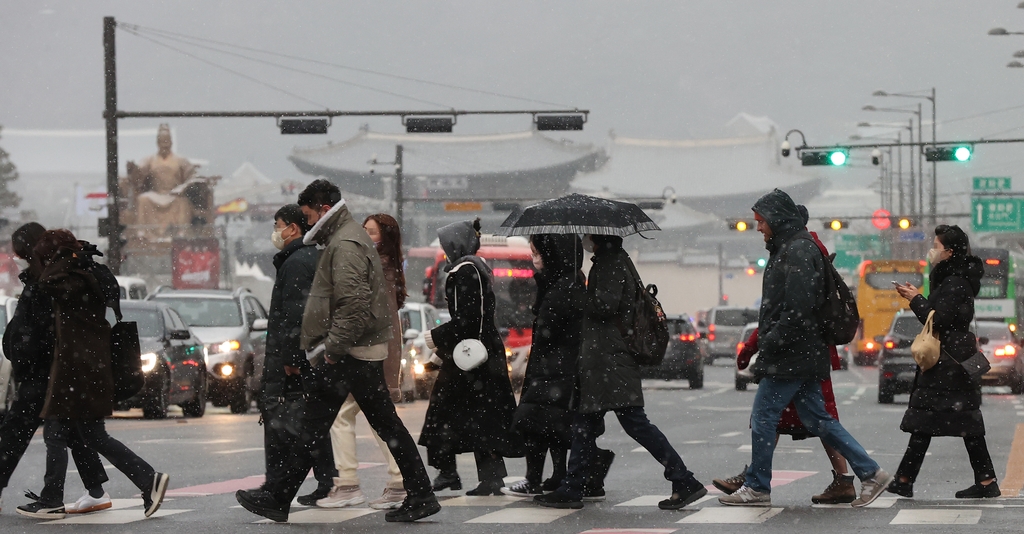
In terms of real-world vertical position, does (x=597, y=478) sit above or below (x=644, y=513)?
above

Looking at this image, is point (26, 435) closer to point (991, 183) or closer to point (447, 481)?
point (447, 481)

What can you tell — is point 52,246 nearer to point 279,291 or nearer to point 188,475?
point 279,291

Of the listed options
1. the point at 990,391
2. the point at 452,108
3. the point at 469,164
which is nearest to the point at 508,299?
A: the point at 452,108

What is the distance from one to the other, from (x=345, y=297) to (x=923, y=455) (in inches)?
136

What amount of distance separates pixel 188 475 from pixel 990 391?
71.2ft

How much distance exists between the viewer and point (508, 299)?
106 feet

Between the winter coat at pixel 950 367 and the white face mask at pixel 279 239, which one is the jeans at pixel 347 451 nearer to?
the white face mask at pixel 279 239

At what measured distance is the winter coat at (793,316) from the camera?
836cm

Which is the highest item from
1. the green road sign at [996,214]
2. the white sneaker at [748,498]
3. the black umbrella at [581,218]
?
the green road sign at [996,214]

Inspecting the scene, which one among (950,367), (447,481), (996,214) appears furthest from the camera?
(996,214)

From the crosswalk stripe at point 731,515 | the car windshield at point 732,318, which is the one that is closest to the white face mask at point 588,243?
the crosswalk stripe at point 731,515

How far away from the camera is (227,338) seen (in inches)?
835

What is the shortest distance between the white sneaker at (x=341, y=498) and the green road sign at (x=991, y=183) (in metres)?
44.6

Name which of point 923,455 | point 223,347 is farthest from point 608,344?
point 223,347
